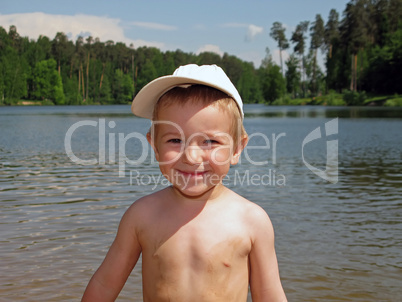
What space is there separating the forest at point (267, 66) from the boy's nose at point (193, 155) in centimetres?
7117

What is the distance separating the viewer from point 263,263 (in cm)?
212

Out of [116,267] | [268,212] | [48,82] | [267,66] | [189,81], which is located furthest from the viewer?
[267,66]

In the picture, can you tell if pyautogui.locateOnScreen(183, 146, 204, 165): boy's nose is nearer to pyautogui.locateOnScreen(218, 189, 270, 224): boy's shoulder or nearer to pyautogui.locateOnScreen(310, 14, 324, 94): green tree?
pyautogui.locateOnScreen(218, 189, 270, 224): boy's shoulder

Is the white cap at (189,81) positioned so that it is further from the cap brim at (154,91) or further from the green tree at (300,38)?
the green tree at (300,38)

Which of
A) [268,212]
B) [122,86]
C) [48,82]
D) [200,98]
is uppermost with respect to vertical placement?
[122,86]

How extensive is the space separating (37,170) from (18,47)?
4662 inches

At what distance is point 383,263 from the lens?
4.92 meters

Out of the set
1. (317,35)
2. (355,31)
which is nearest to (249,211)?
(355,31)

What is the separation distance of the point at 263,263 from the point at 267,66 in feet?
501

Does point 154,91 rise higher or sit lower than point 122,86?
lower

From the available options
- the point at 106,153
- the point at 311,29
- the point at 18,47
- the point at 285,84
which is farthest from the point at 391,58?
the point at 18,47

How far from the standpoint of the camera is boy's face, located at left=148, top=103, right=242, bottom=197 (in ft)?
6.41

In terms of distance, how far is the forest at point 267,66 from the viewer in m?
81.2

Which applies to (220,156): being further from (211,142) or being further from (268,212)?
(268,212)
